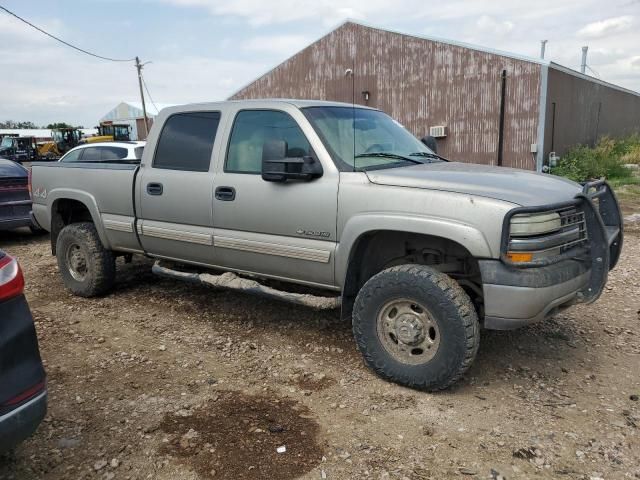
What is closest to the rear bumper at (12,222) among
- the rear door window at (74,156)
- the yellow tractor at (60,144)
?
the rear door window at (74,156)

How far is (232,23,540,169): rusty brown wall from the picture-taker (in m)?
17.0

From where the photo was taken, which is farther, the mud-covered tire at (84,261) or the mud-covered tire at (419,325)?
the mud-covered tire at (84,261)

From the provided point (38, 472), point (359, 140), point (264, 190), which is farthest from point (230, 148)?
point (38, 472)

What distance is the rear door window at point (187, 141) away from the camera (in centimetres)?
449

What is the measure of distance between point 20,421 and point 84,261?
361 centimetres

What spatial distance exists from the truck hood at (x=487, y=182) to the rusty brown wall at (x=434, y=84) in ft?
47.1

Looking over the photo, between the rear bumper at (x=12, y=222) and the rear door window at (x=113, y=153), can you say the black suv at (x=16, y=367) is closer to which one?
the rear bumper at (x=12, y=222)

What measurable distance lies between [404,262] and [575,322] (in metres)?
1.97

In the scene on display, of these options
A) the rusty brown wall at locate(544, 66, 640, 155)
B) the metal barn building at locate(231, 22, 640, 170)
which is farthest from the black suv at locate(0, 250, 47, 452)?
the rusty brown wall at locate(544, 66, 640, 155)

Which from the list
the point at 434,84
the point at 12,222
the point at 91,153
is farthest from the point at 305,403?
the point at 434,84

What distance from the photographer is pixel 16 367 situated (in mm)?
2234

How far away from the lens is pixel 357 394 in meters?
3.51

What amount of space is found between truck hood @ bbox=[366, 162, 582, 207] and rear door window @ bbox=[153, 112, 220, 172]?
158 centimetres

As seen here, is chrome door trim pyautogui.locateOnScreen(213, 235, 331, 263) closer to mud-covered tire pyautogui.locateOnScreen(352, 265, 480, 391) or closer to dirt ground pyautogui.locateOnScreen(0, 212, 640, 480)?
mud-covered tire pyautogui.locateOnScreen(352, 265, 480, 391)
